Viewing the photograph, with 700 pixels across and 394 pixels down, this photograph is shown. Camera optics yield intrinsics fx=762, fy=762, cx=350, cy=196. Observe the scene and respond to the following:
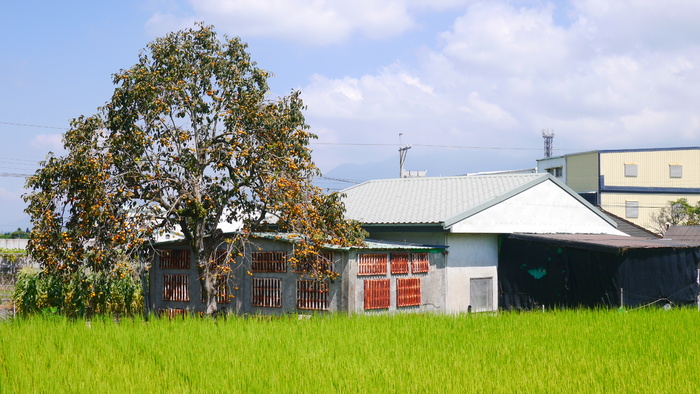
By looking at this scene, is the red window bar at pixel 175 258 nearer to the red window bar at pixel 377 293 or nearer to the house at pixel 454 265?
Answer: the house at pixel 454 265

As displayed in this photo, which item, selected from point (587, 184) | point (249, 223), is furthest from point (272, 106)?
point (587, 184)

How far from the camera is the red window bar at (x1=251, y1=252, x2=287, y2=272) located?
21.6 meters

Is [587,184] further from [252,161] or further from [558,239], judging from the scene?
[252,161]

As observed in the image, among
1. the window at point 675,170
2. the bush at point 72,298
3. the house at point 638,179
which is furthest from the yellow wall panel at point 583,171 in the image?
the bush at point 72,298

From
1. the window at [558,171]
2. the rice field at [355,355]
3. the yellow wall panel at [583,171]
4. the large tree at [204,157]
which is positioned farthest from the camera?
the window at [558,171]

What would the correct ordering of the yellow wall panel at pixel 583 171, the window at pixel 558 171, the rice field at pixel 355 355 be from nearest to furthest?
the rice field at pixel 355 355 → the yellow wall panel at pixel 583 171 → the window at pixel 558 171

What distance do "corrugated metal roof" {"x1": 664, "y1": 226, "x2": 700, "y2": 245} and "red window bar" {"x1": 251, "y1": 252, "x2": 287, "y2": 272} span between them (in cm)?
2746

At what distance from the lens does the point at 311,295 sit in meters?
21.0

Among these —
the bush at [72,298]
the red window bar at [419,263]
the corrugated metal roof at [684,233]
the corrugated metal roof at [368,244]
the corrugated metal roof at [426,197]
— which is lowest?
the bush at [72,298]

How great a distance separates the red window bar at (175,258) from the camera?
23469 millimetres

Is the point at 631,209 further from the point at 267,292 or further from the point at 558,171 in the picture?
the point at 267,292

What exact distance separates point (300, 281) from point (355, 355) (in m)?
8.74

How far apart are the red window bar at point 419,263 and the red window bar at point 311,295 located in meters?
3.14

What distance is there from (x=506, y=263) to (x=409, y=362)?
14.2 meters
